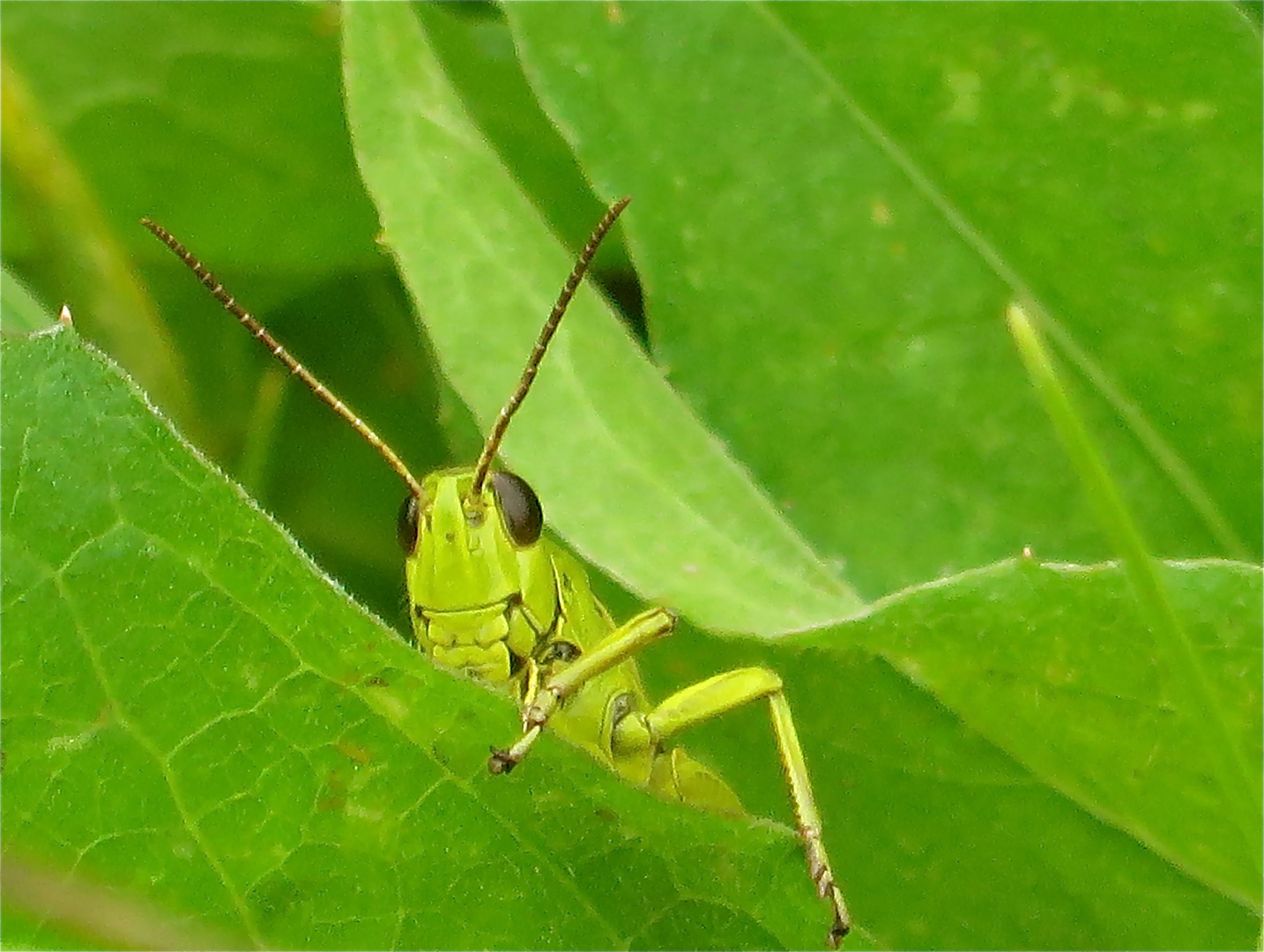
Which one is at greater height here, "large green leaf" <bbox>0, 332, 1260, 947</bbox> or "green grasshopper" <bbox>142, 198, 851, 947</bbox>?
"large green leaf" <bbox>0, 332, 1260, 947</bbox>

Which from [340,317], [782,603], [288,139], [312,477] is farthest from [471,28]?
[782,603]

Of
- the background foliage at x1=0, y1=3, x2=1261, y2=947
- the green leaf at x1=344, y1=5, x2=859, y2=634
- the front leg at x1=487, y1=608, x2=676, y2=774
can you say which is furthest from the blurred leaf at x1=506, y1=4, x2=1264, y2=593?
the front leg at x1=487, y1=608, x2=676, y2=774

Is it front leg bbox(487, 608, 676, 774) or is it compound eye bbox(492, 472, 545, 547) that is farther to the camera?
compound eye bbox(492, 472, 545, 547)

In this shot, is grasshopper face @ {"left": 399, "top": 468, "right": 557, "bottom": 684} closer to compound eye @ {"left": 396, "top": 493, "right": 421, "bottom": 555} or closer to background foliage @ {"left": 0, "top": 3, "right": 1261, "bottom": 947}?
compound eye @ {"left": 396, "top": 493, "right": 421, "bottom": 555}

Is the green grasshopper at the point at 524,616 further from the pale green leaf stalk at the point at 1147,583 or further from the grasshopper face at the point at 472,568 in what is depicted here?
the pale green leaf stalk at the point at 1147,583

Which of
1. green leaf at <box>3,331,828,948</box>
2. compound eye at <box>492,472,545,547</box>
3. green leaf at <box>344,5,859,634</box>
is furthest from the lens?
compound eye at <box>492,472,545,547</box>

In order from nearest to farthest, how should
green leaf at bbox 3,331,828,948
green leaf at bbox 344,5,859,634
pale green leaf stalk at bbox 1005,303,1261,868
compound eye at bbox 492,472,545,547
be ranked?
pale green leaf stalk at bbox 1005,303,1261,868
green leaf at bbox 3,331,828,948
green leaf at bbox 344,5,859,634
compound eye at bbox 492,472,545,547

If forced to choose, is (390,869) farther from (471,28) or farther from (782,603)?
(471,28)

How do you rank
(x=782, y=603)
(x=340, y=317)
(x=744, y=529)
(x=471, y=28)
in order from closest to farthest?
(x=782, y=603), (x=744, y=529), (x=471, y=28), (x=340, y=317)

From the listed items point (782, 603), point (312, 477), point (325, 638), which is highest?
point (325, 638)
